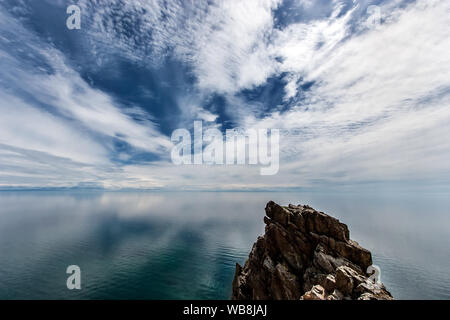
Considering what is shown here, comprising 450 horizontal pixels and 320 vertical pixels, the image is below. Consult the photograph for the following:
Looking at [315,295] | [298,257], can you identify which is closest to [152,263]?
[298,257]

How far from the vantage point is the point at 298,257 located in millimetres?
29156

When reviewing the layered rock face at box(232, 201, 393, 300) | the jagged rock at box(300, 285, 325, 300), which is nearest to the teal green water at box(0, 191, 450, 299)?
the layered rock face at box(232, 201, 393, 300)

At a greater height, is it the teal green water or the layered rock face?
the layered rock face

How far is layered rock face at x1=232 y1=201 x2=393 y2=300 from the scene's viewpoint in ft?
81.7

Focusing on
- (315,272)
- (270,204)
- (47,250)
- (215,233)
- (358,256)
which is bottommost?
(215,233)

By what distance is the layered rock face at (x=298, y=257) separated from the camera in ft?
81.7

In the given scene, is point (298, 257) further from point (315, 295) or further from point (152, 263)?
point (152, 263)

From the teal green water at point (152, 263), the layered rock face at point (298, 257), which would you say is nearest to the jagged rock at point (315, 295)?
the layered rock face at point (298, 257)

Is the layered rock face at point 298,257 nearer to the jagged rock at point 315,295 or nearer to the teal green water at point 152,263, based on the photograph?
the jagged rock at point 315,295

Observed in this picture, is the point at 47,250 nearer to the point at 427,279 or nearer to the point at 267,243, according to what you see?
the point at 267,243

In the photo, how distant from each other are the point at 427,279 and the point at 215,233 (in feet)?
297

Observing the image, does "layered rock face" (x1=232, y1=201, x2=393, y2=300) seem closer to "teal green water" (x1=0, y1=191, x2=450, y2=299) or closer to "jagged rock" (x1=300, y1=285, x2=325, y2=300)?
"jagged rock" (x1=300, y1=285, x2=325, y2=300)
